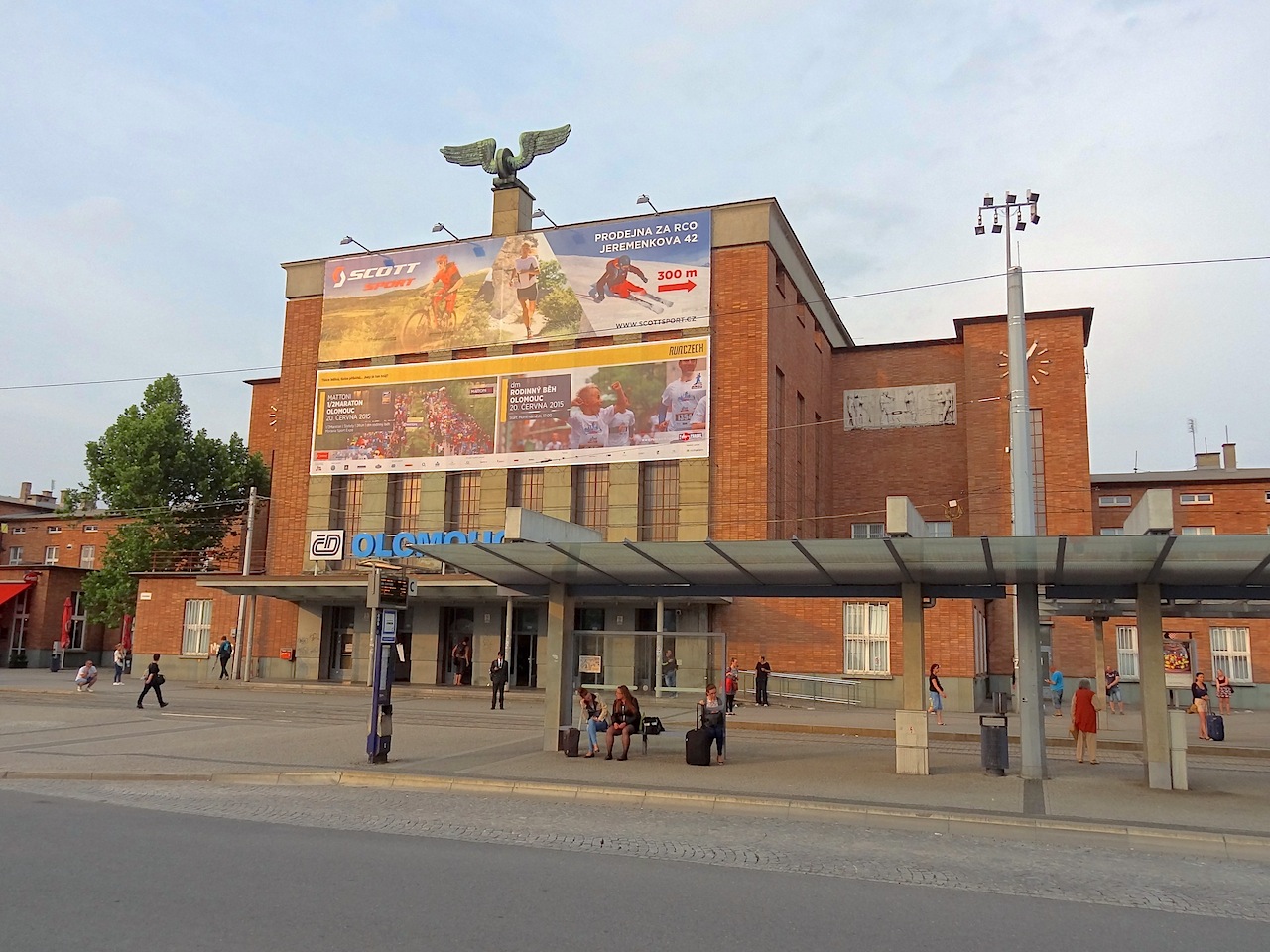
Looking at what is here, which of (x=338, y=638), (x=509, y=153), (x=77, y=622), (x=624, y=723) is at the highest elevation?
(x=509, y=153)

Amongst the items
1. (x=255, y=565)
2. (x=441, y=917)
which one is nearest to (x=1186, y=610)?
(x=441, y=917)

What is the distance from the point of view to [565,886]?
322 inches

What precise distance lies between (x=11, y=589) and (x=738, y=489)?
3992 centimetres

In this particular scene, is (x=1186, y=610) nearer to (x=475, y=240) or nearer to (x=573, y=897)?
(x=573, y=897)

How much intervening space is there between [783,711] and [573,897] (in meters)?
23.7

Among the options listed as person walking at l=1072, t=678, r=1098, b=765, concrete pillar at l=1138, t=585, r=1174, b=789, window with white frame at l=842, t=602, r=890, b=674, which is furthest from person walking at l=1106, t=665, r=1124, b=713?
concrete pillar at l=1138, t=585, r=1174, b=789

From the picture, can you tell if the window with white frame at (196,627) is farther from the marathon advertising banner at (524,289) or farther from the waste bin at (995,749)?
the waste bin at (995,749)

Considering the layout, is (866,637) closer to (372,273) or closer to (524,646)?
(524,646)

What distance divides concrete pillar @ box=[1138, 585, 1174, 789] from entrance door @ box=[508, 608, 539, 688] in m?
26.4

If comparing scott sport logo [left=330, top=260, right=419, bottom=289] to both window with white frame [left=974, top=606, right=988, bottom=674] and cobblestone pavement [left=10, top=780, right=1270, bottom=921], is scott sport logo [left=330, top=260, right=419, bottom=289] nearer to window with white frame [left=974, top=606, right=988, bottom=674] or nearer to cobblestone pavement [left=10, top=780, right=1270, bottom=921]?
window with white frame [left=974, top=606, right=988, bottom=674]

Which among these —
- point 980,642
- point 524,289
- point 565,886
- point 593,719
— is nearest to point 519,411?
point 524,289

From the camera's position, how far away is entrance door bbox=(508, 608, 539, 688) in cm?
3878

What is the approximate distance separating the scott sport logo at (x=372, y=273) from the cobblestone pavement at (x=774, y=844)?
3054cm

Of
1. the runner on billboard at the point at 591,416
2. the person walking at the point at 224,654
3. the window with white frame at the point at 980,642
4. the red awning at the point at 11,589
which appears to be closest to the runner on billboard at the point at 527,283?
the runner on billboard at the point at 591,416
